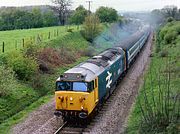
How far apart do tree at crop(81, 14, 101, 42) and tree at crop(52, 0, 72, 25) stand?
42.4 metres

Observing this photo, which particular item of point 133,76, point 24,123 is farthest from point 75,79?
point 133,76

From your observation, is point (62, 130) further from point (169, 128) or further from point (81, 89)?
point (169, 128)

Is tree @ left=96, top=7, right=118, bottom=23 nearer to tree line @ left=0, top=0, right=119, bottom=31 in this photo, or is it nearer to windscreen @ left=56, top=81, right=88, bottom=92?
tree line @ left=0, top=0, right=119, bottom=31

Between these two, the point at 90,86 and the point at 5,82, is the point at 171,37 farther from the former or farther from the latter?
the point at 90,86

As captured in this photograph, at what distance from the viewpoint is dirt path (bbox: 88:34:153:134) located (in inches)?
786

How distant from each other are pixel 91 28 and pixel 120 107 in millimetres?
37262

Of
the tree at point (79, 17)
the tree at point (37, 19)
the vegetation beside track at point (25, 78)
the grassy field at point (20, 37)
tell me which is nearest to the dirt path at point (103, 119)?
the vegetation beside track at point (25, 78)

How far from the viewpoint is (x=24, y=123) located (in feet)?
70.0

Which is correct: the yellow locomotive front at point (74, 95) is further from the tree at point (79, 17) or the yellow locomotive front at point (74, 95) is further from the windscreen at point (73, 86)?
the tree at point (79, 17)

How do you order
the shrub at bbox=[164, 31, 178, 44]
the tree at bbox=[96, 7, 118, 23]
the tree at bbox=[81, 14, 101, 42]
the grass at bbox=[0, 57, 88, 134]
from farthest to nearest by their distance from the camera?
the tree at bbox=[96, 7, 118, 23], the tree at bbox=[81, 14, 101, 42], the shrub at bbox=[164, 31, 178, 44], the grass at bbox=[0, 57, 88, 134]

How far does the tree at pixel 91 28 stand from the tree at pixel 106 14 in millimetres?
37238

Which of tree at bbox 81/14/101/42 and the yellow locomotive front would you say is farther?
tree at bbox 81/14/101/42

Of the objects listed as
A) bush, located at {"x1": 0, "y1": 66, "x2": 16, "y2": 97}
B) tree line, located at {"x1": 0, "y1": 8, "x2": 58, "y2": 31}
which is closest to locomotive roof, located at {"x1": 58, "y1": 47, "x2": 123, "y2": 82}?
bush, located at {"x1": 0, "y1": 66, "x2": 16, "y2": 97}

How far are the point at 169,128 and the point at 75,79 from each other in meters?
6.75
